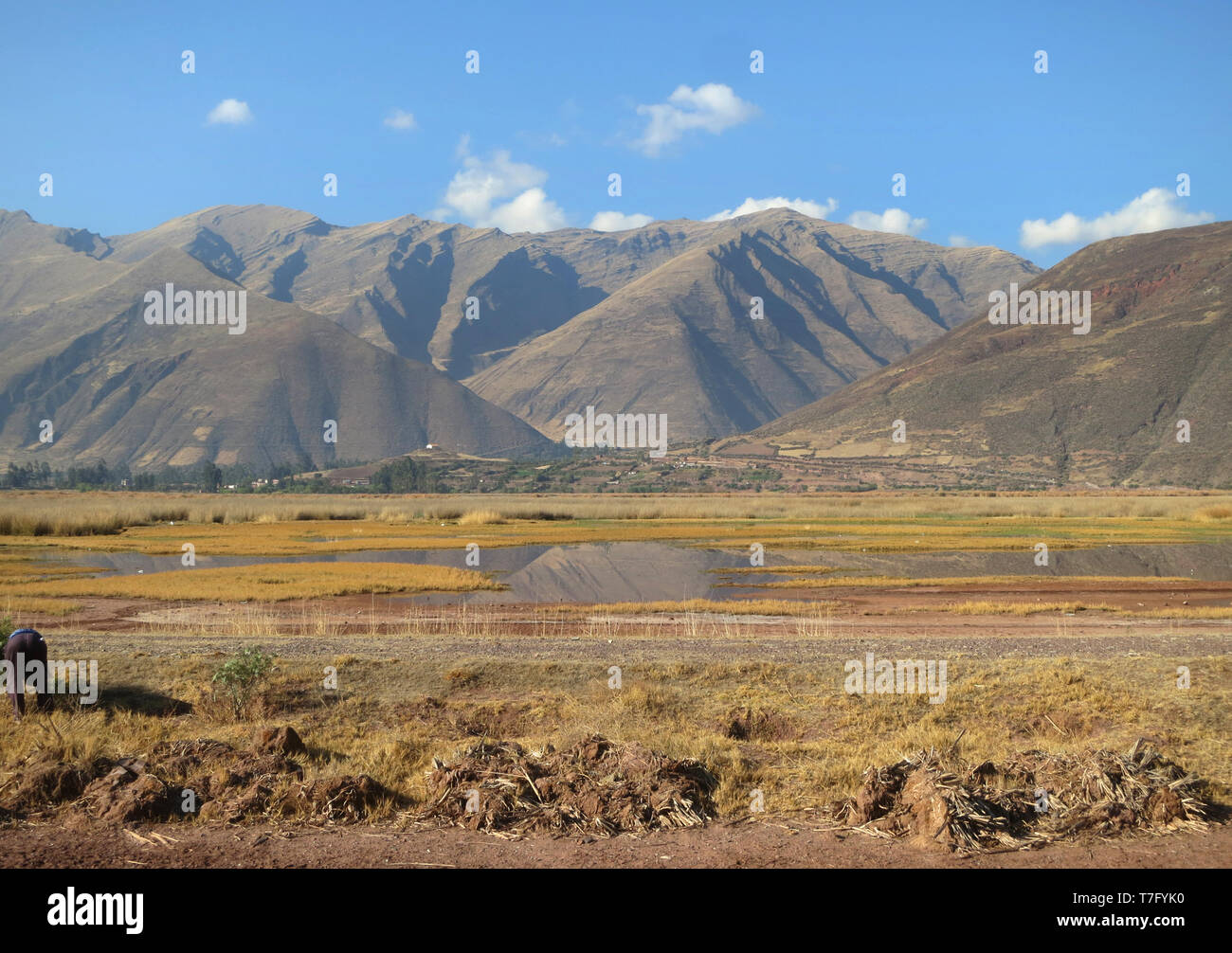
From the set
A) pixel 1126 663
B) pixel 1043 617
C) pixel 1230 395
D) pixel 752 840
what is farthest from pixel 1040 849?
pixel 1230 395

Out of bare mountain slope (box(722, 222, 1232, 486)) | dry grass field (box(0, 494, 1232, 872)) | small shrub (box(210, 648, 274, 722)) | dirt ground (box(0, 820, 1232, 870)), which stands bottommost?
dirt ground (box(0, 820, 1232, 870))

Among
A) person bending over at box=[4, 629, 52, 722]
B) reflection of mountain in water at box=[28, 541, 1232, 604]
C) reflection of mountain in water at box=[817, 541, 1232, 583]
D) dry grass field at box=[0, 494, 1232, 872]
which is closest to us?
dry grass field at box=[0, 494, 1232, 872]

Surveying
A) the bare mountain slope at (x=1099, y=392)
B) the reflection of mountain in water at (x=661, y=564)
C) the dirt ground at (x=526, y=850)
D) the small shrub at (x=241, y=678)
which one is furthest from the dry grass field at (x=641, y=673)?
the bare mountain slope at (x=1099, y=392)

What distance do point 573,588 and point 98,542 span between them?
3822 centimetres

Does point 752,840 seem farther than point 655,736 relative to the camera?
No

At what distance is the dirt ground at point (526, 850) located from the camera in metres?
9.03

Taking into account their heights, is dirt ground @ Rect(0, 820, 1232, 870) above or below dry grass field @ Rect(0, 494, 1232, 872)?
below

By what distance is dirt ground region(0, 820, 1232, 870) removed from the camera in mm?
9031

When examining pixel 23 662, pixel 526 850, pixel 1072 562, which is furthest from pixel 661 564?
pixel 526 850

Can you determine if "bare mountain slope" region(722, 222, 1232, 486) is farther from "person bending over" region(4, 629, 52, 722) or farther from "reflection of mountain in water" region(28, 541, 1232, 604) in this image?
"person bending over" region(4, 629, 52, 722)

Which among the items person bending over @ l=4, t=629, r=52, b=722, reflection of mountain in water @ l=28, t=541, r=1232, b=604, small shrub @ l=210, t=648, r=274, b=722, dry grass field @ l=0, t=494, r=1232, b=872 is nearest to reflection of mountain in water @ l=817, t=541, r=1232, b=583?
reflection of mountain in water @ l=28, t=541, r=1232, b=604
